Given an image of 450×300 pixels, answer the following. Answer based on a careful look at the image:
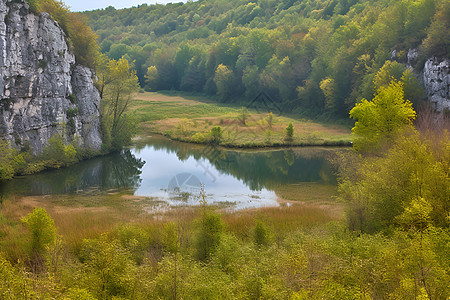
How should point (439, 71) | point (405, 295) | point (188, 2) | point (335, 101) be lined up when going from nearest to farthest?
1. point (405, 295)
2. point (439, 71)
3. point (335, 101)
4. point (188, 2)

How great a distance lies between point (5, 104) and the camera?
3031cm

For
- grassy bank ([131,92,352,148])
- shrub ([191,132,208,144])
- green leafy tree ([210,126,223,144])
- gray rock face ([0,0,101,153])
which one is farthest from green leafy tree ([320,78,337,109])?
gray rock face ([0,0,101,153])

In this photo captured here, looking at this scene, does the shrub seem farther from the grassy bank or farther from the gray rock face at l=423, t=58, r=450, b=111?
the gray rock face at l=423, t=58, r=450, b=111

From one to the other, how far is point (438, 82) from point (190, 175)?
2644 cm

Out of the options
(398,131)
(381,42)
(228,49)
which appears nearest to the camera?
(398,131)

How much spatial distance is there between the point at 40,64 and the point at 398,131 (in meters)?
29.5

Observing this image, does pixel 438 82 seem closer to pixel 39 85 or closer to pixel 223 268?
pixel 223 268

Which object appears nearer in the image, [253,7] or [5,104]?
[5,104]

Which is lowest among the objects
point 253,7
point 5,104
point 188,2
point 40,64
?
point 5,104

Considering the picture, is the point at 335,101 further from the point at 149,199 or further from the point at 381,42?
the point at 149,199

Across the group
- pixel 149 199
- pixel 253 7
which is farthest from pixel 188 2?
pixel 149 199

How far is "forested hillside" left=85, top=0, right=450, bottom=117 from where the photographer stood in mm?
44750

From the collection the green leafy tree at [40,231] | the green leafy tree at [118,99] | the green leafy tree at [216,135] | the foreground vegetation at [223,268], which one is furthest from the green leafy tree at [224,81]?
the green leafy tree at [40,231]

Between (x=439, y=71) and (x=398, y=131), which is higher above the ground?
(x=439, y=71)
